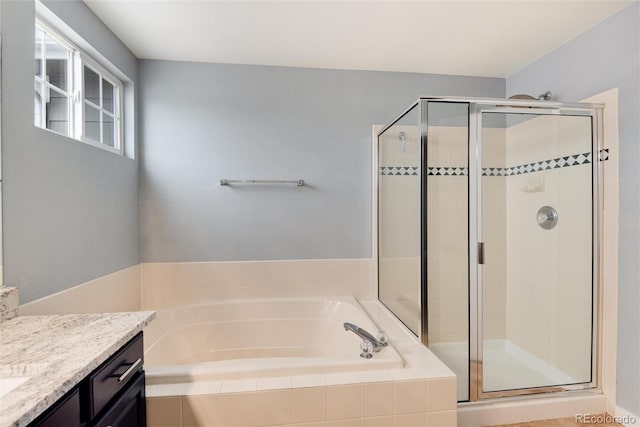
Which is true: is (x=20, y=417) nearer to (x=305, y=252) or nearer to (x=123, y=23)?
(x=305, y=252)

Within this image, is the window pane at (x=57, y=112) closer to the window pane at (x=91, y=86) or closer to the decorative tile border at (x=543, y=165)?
the window pane at (x=91, y=86)

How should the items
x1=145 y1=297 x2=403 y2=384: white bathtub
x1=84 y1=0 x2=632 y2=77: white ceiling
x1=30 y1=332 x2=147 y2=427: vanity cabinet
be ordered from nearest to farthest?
x1=30 y1=332 x2=147 y2=427: vanity cabinet
x1=84 y1=0 x2=632 y2=77: white ceiling
x1=145 y1=297 x2=403 y2=384: white bathtub

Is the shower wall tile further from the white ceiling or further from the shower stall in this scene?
the white ceiling

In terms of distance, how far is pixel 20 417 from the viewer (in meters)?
0.61

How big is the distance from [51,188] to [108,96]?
3.32 ft

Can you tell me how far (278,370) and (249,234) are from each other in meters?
1.26

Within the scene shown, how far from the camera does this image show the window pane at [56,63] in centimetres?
161

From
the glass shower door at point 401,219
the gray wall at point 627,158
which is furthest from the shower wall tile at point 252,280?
the gray wall at point 627,158

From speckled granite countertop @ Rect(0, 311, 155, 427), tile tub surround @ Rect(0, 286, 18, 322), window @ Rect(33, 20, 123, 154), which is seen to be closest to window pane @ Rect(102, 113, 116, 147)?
Answer: window @ Rect(33, 20, 123, 154)

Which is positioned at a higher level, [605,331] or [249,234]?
[249,234]

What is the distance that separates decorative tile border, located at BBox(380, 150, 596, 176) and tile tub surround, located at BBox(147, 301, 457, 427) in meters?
1.11

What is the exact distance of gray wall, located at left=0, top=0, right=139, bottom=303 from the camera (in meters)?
1.25

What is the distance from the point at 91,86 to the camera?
1964 millimetres

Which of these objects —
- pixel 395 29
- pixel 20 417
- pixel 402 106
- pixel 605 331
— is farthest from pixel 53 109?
pixel 605 331
